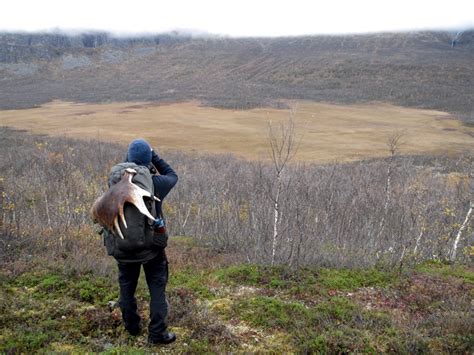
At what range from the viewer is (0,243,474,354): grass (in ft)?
15.3

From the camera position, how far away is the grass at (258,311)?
465 cm

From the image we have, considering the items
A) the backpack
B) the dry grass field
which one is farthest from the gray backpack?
the dry grass field

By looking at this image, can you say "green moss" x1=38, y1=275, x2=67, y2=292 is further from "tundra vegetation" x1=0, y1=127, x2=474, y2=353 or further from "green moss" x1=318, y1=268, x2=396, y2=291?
"green moss" x1=318, y1=268, x2=396, y2=291

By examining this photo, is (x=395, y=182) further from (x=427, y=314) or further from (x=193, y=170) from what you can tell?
(x=427, y=314)

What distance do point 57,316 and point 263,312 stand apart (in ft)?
8.30

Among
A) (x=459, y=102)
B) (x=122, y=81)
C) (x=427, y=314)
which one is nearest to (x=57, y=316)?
(x=427, y=314)

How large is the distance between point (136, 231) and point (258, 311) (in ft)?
7.11

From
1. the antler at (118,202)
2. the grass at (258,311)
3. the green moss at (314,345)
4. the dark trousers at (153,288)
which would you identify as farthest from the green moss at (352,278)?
the antler at (118,202)

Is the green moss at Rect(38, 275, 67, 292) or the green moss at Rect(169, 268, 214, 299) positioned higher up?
the green moss at Rect(38, 275, 67, 292)

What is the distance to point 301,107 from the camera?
214 feet

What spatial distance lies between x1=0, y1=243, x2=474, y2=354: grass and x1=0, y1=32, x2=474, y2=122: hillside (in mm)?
56143

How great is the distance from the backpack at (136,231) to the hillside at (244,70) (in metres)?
59.0

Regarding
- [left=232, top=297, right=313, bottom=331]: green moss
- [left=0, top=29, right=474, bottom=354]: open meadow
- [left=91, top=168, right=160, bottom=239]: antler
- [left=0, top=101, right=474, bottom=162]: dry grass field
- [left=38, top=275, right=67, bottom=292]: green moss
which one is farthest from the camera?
[left=0, top=101, right=474, bottom=162]: dry grass field

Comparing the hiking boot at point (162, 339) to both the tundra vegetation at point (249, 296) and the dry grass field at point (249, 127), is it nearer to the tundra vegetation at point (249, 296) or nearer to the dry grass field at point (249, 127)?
the tundra vegetation at point (249, 296)
